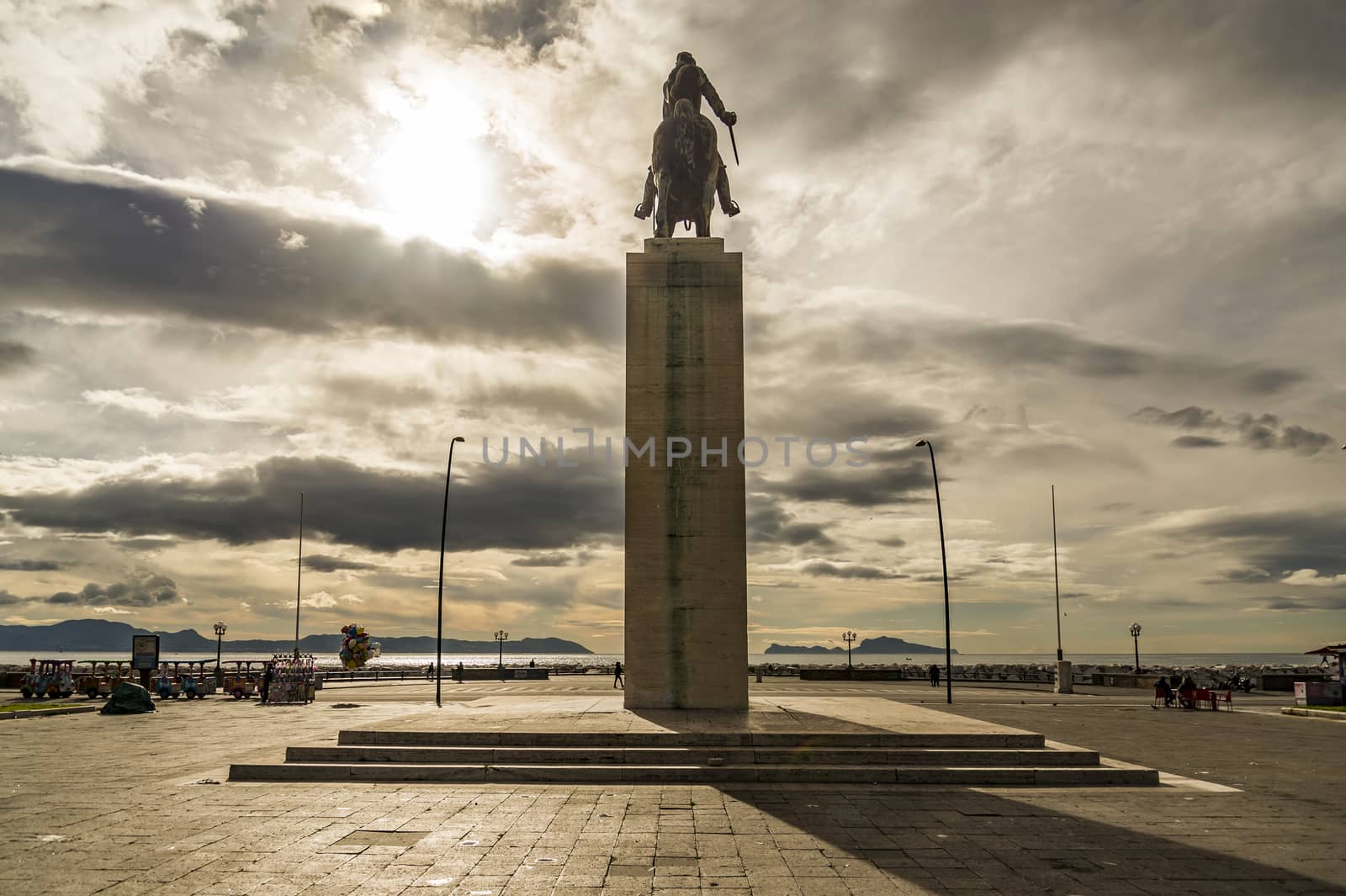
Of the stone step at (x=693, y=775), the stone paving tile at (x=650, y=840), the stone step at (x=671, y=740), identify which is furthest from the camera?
the stone step at (x=671, y=740)

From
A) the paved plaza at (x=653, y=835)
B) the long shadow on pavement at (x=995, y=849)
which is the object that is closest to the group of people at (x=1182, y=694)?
the paved plaza at (x=653, y=835)

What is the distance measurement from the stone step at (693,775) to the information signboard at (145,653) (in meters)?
32.0

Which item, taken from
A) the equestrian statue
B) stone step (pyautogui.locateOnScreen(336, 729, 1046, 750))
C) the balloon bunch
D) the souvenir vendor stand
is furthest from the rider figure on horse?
the balloon bunch

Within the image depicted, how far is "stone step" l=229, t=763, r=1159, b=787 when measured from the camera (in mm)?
14289

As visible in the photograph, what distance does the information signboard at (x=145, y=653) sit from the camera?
41594 millimetres

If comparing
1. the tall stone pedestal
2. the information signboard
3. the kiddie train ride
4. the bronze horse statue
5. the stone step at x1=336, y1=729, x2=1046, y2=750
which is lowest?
the kiddie train ride

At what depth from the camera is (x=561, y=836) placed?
10.5 m

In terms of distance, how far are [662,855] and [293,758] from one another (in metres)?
8.48

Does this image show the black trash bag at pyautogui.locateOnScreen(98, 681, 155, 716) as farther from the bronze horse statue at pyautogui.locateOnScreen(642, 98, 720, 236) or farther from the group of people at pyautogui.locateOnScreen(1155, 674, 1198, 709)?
the group of people at pyautogui.locateOnScreen(1155, 674, 1198, 709)

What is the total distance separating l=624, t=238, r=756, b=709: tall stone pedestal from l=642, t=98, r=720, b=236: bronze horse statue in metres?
1.36

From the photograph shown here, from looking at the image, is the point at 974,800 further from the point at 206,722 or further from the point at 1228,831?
the point at 206,722

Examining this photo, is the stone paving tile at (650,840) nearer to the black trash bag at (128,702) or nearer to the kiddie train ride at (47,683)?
the black trash bag at (128,702)

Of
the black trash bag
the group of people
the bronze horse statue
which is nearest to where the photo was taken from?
the bronze horse statue

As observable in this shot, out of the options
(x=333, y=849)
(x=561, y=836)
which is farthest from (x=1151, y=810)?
(x=333, y=849)
